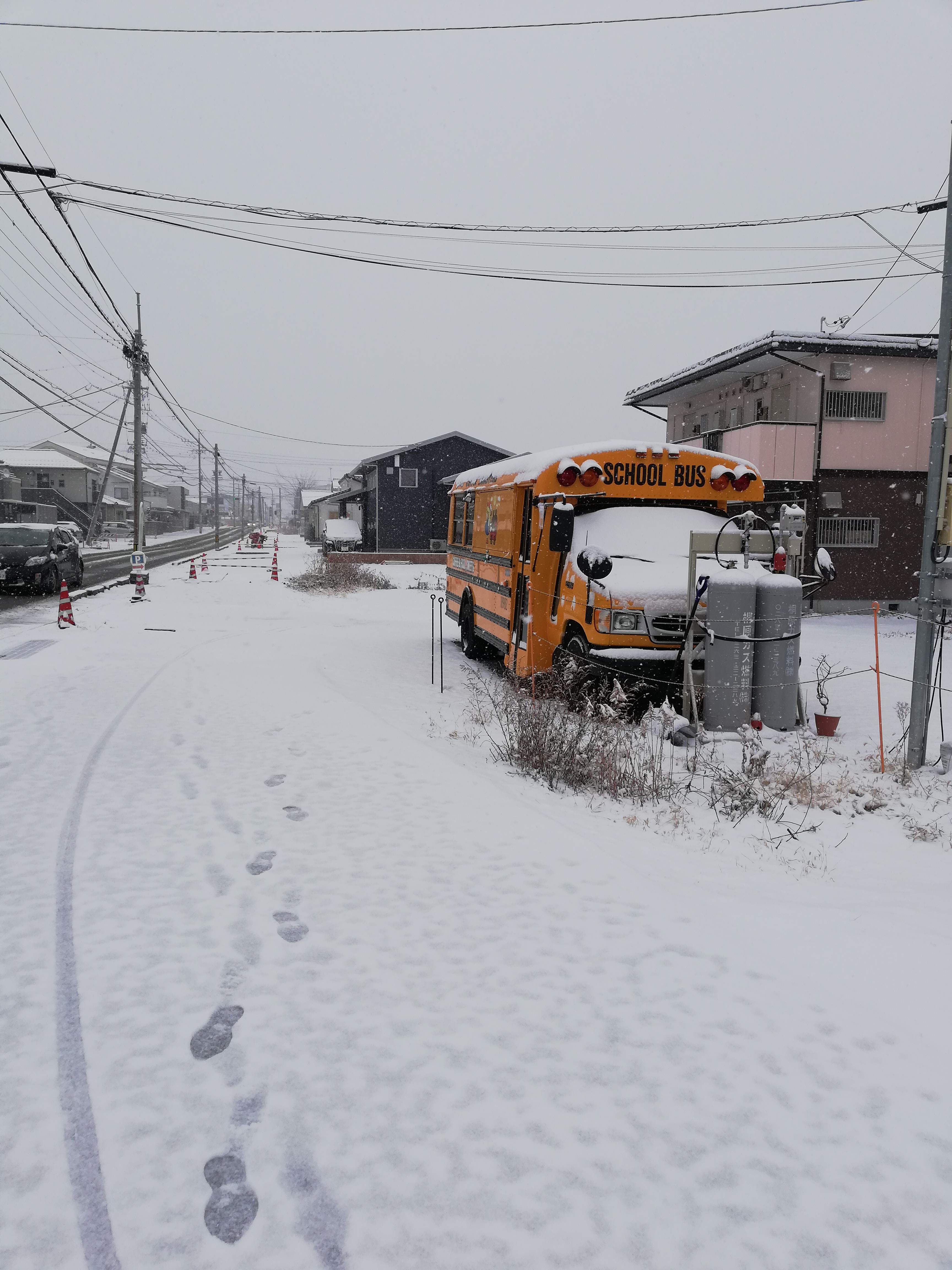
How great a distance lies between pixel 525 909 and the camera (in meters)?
3.99

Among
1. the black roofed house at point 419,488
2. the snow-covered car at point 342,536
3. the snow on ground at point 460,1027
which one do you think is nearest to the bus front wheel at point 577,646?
the snow on ground at point 460,1027

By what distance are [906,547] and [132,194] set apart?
62.5 ft

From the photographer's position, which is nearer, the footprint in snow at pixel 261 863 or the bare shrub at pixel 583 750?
the footprint in snow at pixel 261 863

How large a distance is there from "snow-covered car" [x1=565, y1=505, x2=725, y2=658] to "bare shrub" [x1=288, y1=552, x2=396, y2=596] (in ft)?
48.1

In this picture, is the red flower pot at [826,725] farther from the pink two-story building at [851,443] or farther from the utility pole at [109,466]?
the utility pole at [109,466]

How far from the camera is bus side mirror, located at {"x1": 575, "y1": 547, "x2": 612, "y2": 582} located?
7.63 m

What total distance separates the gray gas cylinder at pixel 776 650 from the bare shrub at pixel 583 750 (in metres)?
1.09

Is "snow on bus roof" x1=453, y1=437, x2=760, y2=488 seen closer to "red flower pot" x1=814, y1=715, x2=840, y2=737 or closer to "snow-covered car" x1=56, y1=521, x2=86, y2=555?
"red flower pot" x1=814, y1=715, x2=840, y2=737

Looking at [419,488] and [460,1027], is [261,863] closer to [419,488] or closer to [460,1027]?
[460,1027]

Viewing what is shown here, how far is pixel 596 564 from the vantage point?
762cm

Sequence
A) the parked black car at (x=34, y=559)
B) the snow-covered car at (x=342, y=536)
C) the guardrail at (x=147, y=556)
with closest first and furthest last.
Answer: the parked black car at (x=34, y=559) < the guardrail at (x=147, y=556) < the snow-covered car at (x=342, y=536)

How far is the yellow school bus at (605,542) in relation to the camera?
7.80 meters

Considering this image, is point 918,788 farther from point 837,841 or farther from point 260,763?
point 260,763

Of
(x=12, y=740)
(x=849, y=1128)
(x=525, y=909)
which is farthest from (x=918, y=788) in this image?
(x=12, y=740)
